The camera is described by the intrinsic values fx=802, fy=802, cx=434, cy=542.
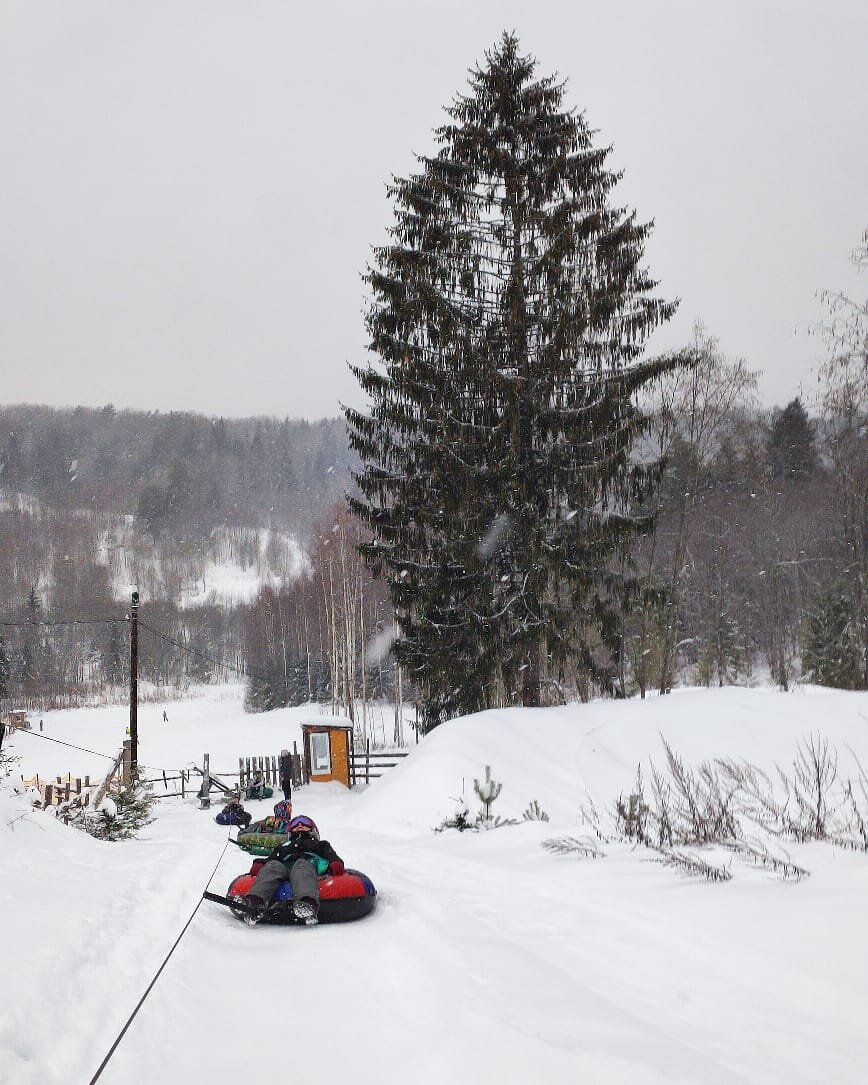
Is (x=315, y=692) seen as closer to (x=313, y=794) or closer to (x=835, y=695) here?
(x=313, y=794)

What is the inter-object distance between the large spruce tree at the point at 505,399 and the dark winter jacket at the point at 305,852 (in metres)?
10.6

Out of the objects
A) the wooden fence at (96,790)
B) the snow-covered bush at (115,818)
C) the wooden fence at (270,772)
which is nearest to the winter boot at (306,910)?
the snow-covered bush at (115,818)

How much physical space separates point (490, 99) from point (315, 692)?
151 ft

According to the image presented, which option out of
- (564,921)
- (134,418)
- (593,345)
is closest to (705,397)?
(593,345)

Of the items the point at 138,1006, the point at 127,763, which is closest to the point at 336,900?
the point at 138,1006

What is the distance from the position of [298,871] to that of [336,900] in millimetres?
353

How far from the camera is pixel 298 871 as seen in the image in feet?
19.5

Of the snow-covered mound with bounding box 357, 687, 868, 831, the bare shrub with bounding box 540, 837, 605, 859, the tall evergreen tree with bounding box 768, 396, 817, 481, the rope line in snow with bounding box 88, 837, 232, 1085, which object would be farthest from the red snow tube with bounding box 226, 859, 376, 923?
the tall evergreen tree with bounding box 768, 396, 817, 481

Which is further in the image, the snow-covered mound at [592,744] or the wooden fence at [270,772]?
the wooden fence at [270,772]

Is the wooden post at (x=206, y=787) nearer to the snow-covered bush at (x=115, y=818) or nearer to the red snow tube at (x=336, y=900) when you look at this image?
the snow-covered bush at (x=115, y=818)

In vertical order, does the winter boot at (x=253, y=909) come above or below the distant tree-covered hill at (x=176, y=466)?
below

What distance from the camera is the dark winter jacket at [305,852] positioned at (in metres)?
6.35

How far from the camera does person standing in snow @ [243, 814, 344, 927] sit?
18.7 feet

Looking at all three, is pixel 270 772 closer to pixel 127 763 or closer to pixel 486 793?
pixel 127 763
